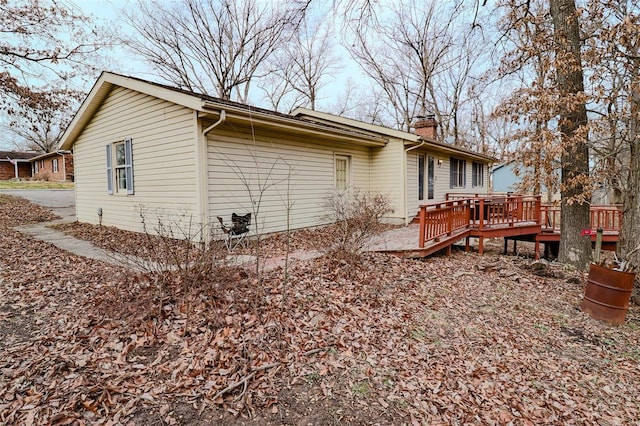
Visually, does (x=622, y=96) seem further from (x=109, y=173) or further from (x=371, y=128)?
(x=109, y=173)

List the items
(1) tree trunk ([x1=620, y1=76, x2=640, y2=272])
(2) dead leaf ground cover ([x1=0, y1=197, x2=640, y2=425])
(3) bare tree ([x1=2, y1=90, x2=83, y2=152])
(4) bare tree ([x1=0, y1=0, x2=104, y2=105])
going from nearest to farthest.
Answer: (2) dead leaf ground cover ([x1=0, y1=197, x2=640, y2=425]) < (1) tree trunk ([x1=620, y1=76, x2=640, y2=272]) < (4) bare tree ([x1=0, y1=0, x2=104, y2=105]) < (3) bare tree ([x1=2, y1=90, x2=83, y2=152])

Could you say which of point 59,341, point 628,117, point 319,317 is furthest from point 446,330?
point 628,117

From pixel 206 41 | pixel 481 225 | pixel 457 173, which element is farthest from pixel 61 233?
pixel 206 41

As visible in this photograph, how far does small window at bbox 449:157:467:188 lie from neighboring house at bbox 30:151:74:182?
28.7 meters

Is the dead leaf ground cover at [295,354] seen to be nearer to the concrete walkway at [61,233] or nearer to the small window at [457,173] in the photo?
the concrete walkway at [61,233]

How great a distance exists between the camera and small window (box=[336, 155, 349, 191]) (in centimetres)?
1107

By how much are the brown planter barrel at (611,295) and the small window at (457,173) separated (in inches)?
419

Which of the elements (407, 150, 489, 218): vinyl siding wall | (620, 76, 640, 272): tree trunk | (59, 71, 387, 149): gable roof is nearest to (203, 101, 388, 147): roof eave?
(59, 71, 387, 149): gable roof

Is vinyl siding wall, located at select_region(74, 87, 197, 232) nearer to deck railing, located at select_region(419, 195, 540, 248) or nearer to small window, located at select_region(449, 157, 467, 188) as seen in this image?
deck railing, located at select_region(419, 195, 540, 248)

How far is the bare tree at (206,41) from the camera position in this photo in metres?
21.0

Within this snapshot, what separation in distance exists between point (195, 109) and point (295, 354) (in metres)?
5.16

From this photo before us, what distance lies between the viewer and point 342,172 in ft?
37.0

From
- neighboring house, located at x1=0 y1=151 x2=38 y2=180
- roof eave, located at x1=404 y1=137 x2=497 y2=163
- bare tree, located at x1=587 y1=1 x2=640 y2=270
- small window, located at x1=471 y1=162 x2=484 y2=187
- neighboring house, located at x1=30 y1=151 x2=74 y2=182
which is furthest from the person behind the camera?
neighboring house, located at x1=0 y1=151 x2=38 y2=180

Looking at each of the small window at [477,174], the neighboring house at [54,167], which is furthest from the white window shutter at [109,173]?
the neighboring house at [54,167]
